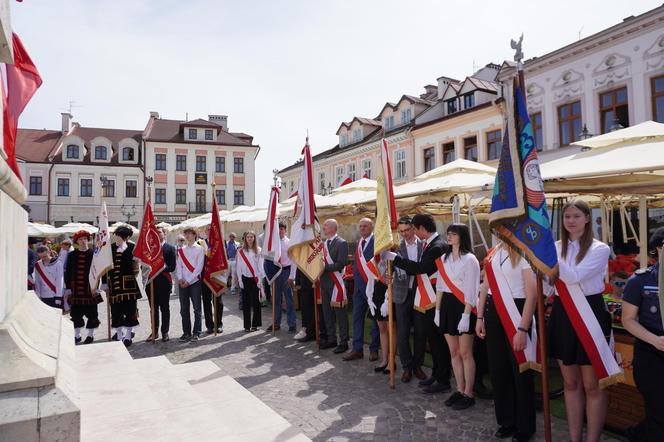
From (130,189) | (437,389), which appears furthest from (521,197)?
(130,189)

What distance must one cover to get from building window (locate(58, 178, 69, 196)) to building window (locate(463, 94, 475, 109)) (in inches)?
1536

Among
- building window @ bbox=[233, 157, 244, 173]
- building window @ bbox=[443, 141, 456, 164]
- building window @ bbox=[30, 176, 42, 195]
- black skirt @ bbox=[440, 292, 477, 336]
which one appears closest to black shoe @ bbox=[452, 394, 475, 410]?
black skirt @ bbox=[440, 292, 477, 336]

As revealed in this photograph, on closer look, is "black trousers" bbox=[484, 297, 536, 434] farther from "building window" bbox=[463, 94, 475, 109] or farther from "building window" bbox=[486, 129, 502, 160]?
"building window" bbox=[463, 94, 475, 109]

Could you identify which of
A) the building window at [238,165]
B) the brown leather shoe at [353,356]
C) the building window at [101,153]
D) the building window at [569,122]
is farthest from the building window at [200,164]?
the brown leather shoe at [353,356]

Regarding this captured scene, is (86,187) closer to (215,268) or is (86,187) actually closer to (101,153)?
→ (101,153)

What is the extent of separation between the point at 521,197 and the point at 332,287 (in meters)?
4.45

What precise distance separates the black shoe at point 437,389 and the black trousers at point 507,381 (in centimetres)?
113

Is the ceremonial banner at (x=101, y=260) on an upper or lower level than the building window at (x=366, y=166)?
lower

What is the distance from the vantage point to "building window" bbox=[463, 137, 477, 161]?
24875 mm

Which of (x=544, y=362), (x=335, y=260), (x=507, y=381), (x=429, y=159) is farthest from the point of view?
(x=429, y=159)

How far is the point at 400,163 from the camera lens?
2970 cm

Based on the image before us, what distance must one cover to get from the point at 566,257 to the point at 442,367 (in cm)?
246

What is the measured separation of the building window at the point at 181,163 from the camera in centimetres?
4775

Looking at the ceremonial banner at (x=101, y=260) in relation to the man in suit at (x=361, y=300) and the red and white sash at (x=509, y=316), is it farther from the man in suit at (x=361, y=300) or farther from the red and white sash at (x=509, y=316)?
the red and white sash at (x=509, y=316)
